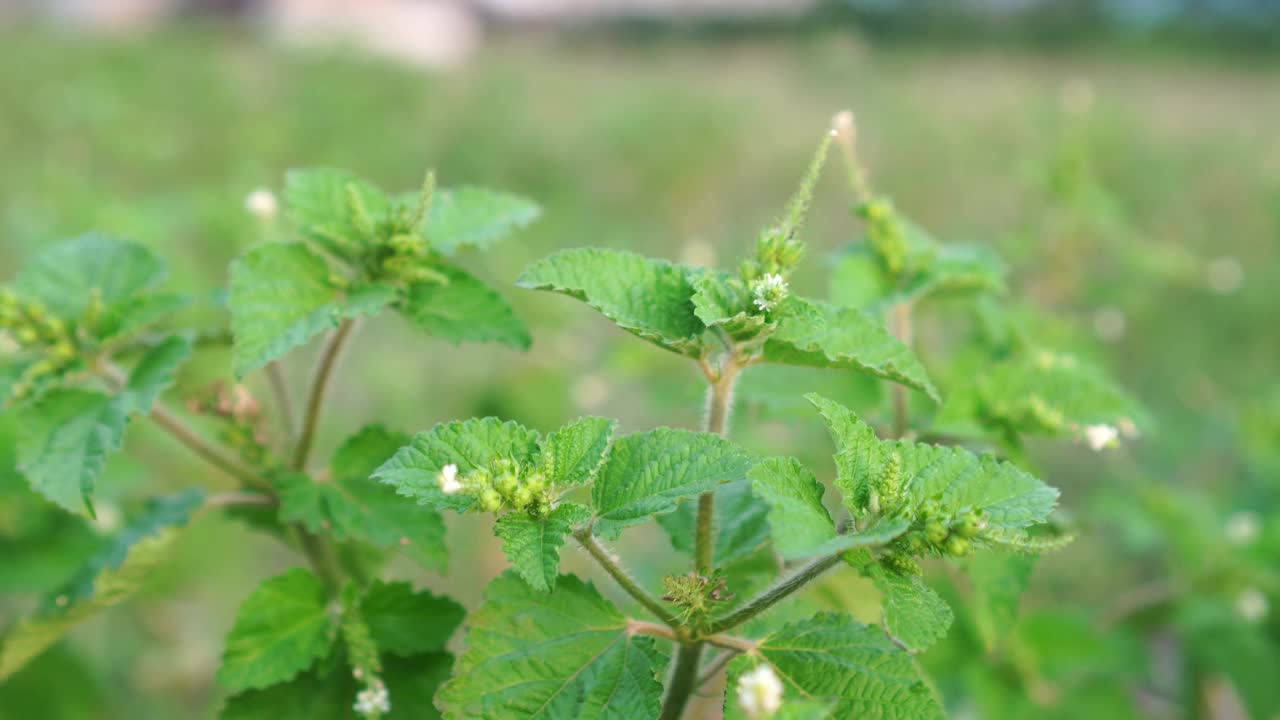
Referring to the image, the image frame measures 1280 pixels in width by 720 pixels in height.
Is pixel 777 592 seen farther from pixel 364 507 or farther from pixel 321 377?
pixel 321 377

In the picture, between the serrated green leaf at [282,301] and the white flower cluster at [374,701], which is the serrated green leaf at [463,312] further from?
the white flower cluster at [374,701]

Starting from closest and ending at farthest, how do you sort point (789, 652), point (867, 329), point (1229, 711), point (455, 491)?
point (455, 491)
point (789, 652)
point (867, 329)
point (1229, 711)

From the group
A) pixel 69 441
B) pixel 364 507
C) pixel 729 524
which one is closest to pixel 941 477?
pixel 729 524

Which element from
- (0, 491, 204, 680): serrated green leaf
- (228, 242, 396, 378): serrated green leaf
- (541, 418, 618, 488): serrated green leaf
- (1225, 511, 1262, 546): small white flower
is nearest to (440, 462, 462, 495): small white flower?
(541, 418, 618, 488): serrated green leaf

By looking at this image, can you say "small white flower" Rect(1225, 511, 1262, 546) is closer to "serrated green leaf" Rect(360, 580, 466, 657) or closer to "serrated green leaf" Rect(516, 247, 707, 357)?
"serrated green leaf" Rect(516, 247, 707, 357)

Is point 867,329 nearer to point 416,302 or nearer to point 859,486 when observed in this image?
point 859,486

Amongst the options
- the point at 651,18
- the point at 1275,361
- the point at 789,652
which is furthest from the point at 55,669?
the point at 651,18
